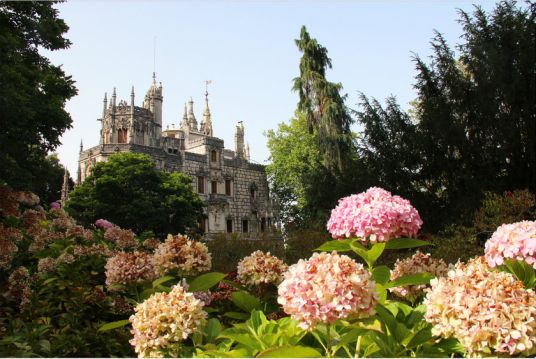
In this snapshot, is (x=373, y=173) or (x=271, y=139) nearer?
(x=373, y=173)

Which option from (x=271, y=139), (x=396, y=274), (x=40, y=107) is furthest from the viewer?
(x=271, y=139)

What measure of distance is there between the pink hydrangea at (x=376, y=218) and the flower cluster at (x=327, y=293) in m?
0.71

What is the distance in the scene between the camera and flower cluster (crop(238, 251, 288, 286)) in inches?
131

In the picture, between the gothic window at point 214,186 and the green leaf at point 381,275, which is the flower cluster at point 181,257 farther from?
the gothic window at point 214,186

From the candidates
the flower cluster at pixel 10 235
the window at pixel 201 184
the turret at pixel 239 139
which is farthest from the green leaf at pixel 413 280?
the turret at pixel 239 139

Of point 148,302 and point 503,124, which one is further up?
point 503,124

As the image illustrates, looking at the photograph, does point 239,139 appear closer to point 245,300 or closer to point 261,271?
point 261,271

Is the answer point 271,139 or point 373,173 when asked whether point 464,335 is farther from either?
point 271,139

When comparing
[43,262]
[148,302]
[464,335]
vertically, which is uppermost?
[43,262]

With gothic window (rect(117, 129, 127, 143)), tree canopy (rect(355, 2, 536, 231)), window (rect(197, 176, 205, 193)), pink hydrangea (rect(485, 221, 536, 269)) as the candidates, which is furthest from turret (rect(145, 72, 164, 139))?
pink hydrangea (rect(485, 221, 536, 269))

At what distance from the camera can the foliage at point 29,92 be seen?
7105 millimetres

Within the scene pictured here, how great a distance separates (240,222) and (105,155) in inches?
538

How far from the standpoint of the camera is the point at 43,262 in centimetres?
397

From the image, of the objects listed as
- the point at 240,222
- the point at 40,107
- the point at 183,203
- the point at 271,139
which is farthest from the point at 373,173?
the point at 240,222
